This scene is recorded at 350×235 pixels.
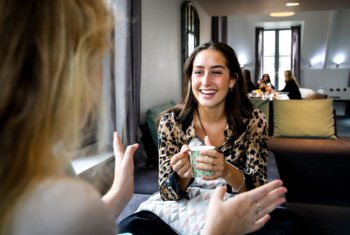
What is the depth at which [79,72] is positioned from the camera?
49cm

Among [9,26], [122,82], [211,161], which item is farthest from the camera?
[122,82]

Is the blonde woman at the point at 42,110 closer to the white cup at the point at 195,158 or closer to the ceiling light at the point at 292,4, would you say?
the white cup at the point at 195,158

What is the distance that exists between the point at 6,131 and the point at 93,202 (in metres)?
0.15

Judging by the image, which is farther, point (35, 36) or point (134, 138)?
point (134, 138)

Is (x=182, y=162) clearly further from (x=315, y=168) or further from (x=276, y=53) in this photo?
(x=276, y=53)

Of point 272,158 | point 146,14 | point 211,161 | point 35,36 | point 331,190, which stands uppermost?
point 146,14

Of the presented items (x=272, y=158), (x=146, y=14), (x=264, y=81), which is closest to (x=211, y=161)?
(x=272, y=158)

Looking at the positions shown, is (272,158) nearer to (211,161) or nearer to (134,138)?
(134,138)

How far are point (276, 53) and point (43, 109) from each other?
12.5 meters

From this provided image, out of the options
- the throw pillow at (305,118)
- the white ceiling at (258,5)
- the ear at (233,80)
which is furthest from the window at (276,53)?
the ear at (233,80)

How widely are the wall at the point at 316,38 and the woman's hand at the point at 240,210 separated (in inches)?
383

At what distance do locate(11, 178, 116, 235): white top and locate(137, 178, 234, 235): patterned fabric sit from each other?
98 centimetres

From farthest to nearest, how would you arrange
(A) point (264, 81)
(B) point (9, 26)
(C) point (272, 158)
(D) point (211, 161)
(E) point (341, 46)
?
(E) point (341, 46), (A) point (264, 81), (C) point (272, 158), (D) point (211, 161), (B) point (9, 26)

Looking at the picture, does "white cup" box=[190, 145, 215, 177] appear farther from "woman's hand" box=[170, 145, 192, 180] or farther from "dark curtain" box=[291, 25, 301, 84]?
"dark curtain" box=[291, 25, 301, 84]
